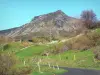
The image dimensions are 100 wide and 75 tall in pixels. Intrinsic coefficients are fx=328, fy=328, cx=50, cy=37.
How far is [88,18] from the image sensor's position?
133 metres

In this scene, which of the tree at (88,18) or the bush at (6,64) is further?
the tree at (88,18)

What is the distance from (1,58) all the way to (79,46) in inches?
2407

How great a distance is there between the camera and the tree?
133m

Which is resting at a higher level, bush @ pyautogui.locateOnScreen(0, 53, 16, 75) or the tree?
the tree

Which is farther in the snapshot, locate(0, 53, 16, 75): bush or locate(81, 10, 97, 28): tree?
locate(81, 10, 97, 28): tree

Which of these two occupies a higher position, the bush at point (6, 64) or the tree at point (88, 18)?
the tree at point (88, 18)

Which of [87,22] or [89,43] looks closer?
[89,43]

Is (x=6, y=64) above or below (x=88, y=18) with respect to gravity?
below

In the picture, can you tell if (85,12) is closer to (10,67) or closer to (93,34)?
(93,34)

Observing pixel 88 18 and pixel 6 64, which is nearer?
pixel 6 64

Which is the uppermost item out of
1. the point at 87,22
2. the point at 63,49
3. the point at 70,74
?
the point at 87,22

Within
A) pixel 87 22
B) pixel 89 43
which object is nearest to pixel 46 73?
pixel 89 43

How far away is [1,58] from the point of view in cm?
4366

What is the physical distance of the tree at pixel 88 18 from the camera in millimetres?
133337
